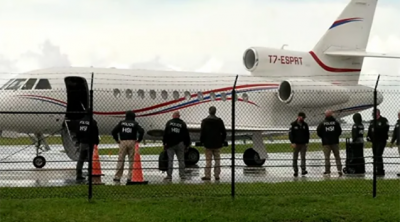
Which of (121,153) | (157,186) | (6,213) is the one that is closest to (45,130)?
(121,153)

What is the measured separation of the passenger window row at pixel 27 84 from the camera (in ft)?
81.1

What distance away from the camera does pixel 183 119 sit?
27359 millimetres

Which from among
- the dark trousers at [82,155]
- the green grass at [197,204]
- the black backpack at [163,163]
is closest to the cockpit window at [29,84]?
the black backpack at [163,163]

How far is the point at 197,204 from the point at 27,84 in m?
12.1

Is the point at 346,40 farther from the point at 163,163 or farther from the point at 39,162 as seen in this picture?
the point at 39,162

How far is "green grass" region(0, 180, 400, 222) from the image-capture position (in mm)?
13195

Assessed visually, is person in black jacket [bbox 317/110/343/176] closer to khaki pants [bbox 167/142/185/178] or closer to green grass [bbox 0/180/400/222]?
khaki pants [bbox 167/142/185/178]

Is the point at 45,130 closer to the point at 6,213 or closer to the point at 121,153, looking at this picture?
the point at 121,153

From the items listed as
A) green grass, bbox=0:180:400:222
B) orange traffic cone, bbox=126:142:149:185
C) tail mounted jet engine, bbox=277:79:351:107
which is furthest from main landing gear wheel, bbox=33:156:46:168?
tail mounted jet engine, bbox=277:79:351:107

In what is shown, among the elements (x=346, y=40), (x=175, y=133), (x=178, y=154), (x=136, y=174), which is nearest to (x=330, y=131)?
(x=178, y=154)

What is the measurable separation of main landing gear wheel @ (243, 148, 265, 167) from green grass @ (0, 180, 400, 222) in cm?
977

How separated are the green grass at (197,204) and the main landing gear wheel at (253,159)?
32.1 ft

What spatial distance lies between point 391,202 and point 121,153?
20.6 feet

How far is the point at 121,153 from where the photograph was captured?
59.9ft
